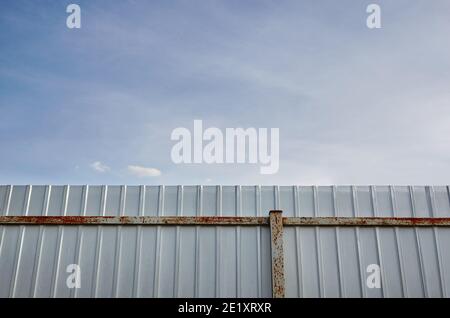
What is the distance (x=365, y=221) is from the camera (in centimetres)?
555

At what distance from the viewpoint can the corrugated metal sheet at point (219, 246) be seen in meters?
5.39

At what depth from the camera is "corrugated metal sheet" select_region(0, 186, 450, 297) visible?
5.39 metres

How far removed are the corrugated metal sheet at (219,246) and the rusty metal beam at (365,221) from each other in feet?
0.38

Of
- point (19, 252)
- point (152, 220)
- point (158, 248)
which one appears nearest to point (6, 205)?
point (19, 252)

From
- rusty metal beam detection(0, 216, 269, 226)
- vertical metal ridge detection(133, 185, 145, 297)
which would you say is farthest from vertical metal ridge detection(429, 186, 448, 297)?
vertical metal ridge detection(133, 185, 145, 297)

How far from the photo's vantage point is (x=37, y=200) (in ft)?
19.3

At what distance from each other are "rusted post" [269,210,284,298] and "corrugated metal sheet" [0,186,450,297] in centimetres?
16

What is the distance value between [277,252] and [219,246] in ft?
3.07

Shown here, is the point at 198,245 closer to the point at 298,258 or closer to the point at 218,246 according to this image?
the point at 218,246

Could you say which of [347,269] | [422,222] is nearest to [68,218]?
[347,269]

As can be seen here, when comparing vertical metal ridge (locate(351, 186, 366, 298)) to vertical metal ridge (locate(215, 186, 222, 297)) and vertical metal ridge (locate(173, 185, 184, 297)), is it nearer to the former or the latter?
vertical metal ridge (locate(215, 186, 222, 297))
